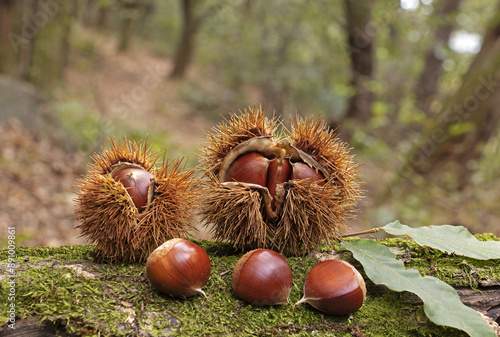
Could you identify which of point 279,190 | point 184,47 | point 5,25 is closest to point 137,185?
point 279,190


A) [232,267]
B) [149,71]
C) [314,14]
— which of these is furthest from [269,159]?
[149,71]

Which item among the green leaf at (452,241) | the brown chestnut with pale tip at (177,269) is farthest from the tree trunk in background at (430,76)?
the brown chestnut with pale tip at (177,269)

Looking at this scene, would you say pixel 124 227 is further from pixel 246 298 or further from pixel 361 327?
pixel 361 327

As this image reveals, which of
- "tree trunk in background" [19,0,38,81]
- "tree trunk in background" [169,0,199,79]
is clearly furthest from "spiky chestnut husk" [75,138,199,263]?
"tree trunk in background" [169,0,199,79]

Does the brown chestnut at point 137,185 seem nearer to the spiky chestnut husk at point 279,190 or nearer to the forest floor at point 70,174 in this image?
the forest floor at point 70,174

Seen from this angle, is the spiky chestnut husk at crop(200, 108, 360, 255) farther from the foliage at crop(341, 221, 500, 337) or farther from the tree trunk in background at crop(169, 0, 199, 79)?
the tree trunk in background at crop(169, 0, 199, 79)

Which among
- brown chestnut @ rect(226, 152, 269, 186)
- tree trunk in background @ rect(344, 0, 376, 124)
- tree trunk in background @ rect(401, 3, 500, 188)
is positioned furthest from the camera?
tree trunk in background @ rect(344, 0, 376, 124)

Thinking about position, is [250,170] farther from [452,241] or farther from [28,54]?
[28,54]
